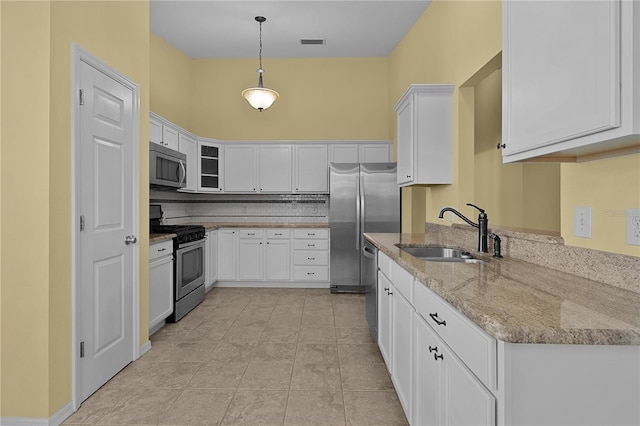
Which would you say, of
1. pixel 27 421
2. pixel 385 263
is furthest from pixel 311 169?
pixel 27 421

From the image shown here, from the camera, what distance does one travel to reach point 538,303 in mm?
1115

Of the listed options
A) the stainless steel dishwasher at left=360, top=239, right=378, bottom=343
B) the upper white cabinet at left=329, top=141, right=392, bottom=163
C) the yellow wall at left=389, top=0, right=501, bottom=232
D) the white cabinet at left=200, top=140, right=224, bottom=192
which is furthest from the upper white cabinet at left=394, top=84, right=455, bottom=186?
the white cabinet at left=200, top=140, right=224, bottom=192

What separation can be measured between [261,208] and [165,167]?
2.24 meters

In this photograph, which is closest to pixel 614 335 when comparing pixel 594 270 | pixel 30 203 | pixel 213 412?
pixel 594 270

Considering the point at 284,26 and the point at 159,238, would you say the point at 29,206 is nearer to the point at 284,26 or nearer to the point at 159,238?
the point at 159,238

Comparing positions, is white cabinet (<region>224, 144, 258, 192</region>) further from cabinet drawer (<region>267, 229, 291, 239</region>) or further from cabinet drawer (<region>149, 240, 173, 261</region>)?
cabinet drawer (<region>149, 240, 173, 261</region>)

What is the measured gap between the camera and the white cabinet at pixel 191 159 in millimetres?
4970

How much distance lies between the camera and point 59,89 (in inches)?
80.5

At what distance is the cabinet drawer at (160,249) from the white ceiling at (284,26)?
9.00 feet

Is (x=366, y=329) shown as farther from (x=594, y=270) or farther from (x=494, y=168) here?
→ (x=594, y=270)

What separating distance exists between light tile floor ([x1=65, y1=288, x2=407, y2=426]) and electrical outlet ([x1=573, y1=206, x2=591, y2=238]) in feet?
4.48

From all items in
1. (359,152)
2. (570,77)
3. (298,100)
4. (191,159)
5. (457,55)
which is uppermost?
(298,100)

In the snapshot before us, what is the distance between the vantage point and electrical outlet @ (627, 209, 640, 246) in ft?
4.05

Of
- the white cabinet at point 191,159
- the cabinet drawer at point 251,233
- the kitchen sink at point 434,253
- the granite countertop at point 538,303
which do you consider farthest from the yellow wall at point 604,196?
the white cabinet at point 191,159
